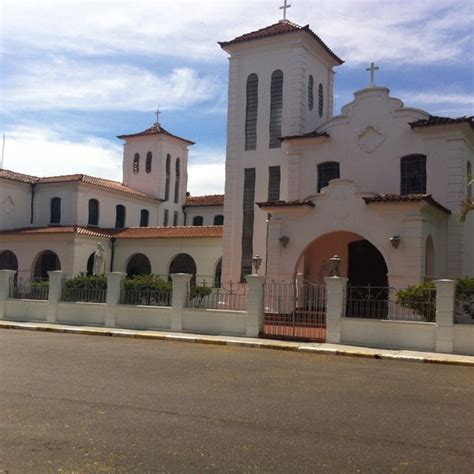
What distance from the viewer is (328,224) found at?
2052cm

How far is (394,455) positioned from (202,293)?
13202 millimetres

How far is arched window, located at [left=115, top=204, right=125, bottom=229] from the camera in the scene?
39.9 meters

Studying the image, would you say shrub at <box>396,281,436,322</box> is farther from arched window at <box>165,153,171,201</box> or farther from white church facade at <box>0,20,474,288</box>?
arched window at <box>165,153,171,201</box>

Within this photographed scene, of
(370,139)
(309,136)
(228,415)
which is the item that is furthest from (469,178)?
(228,415)

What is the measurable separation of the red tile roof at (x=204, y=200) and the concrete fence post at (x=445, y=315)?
28327 mm

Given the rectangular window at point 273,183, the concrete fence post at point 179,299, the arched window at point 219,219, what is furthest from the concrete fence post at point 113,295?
the arched window at point 219,219

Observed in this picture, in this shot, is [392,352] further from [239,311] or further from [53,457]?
[53,457]

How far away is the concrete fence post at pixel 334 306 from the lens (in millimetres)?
16094

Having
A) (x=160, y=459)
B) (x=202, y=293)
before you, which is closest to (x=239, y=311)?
(x=202, y=293)

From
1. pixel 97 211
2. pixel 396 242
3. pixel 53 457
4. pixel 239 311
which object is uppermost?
pixel 97 211

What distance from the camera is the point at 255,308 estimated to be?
56.6ft

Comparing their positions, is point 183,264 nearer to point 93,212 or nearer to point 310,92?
point 93,212

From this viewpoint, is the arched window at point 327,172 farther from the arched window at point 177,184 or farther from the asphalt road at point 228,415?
the arched window at point 177,184

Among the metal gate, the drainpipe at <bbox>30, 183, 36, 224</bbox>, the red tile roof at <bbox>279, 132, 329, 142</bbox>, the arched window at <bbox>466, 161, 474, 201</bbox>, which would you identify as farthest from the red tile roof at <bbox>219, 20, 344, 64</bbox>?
the drainpipe at <bbox>30, 183, 36, 224</bbox>
